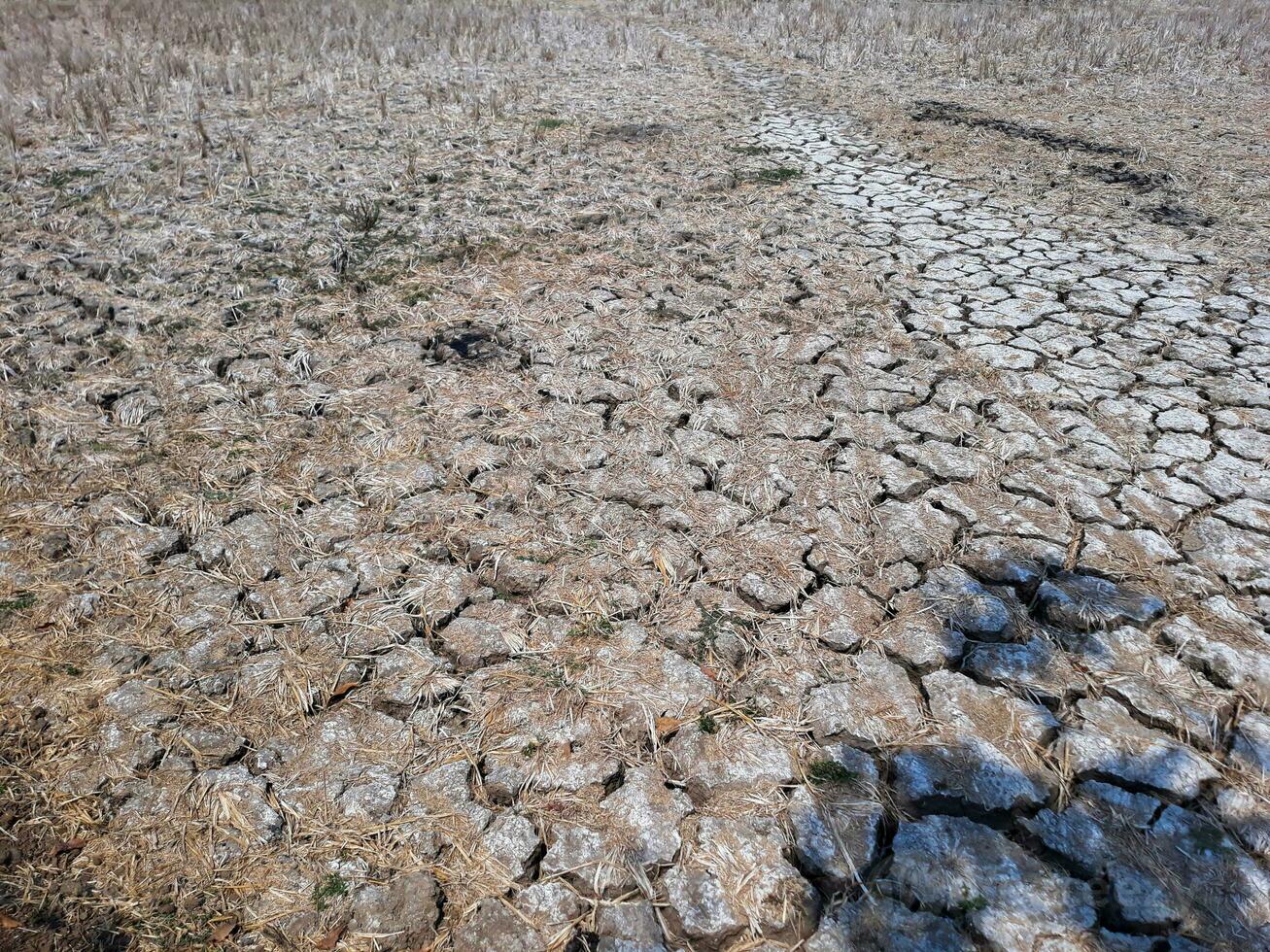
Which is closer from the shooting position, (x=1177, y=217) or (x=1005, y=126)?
(x=1177, y=217)

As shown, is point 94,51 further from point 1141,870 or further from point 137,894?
point 1141,870

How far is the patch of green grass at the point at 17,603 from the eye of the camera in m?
2.29

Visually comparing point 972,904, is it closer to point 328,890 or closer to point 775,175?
point 328,890

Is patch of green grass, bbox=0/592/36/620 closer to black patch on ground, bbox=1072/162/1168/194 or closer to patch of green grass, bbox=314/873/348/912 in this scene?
patch of green grass, bbox=314/873/348/912

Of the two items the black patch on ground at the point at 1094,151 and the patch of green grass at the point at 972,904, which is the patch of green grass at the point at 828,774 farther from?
the black patch on ground at the point at 1094,151

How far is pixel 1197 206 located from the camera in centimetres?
538

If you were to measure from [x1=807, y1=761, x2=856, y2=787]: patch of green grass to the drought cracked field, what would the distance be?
0.5 inches

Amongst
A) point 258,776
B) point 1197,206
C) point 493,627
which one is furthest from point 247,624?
point 1197,206

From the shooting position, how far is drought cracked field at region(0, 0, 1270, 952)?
171 centimetres

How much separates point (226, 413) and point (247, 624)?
122 centimetres

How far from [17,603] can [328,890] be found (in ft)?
4.59

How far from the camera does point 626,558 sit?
2.55 meters

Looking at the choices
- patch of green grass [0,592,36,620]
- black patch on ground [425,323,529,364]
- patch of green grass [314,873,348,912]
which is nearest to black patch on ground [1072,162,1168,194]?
black patch on ground [425,323,529,364]

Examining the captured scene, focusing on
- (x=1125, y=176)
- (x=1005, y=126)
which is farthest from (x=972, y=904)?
(x=1005, y=126)
